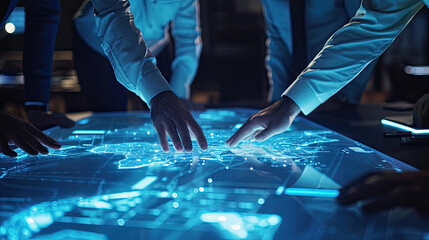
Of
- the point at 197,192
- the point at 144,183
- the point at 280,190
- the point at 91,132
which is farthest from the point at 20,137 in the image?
the point at 280,190

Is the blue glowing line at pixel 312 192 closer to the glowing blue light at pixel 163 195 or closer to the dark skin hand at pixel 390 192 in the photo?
the dark skin hand at pixel 390 192

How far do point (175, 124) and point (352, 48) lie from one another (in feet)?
1.85

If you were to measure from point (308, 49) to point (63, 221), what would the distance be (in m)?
1.49

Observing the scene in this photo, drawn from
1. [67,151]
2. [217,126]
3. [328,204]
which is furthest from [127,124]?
[328,204]

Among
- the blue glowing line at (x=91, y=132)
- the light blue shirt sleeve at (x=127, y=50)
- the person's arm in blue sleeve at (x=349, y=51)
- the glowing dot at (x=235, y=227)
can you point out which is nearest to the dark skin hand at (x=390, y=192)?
the glowing dot at (x=235, y=227)

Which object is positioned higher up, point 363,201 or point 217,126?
point 363,201

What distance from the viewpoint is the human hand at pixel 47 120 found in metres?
1.42

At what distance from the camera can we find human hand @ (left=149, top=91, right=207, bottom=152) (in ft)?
3.18

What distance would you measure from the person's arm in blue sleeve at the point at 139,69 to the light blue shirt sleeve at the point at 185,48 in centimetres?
66

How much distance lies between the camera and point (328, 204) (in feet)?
1.88

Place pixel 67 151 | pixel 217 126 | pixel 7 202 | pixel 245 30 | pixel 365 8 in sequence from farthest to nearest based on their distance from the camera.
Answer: pixel 245 30, pixel 217 126, pixel 365 8, pixel 67 151, pixel 7 202

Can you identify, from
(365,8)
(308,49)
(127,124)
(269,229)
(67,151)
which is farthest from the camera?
(308,49)

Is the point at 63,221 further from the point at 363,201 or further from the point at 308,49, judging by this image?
the point at 308,49

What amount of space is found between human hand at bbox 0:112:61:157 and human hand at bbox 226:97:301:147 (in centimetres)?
47
